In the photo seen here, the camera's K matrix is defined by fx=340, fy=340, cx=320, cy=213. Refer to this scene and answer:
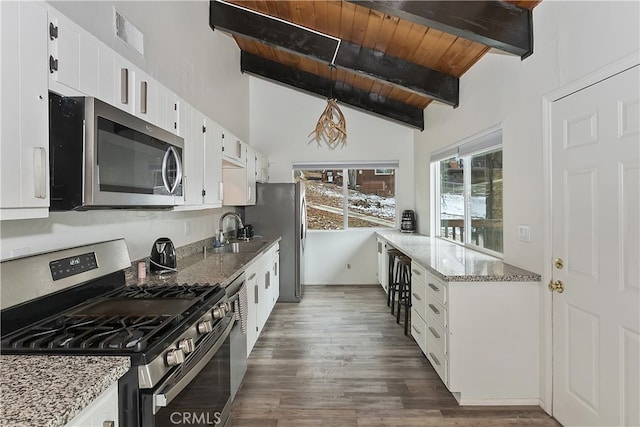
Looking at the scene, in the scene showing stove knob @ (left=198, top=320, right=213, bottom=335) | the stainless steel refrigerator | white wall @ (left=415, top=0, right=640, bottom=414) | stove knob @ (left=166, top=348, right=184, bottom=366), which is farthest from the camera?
the stainless steel refrigerator

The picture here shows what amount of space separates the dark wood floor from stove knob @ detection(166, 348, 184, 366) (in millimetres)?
1218

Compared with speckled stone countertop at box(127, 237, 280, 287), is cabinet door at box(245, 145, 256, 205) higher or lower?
higher

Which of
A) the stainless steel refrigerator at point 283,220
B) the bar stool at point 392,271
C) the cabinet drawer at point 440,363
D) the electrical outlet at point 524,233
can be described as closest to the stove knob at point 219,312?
the cabinet drawer at point 440,363

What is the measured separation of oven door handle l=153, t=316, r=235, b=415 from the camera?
3.73 ft

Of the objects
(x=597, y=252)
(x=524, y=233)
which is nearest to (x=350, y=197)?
(x=524, y=233)

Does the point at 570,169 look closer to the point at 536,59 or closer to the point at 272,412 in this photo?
the point at 536,59

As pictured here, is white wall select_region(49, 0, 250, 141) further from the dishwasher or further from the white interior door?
the white interior door

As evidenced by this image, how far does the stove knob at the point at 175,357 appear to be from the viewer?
4.01ft

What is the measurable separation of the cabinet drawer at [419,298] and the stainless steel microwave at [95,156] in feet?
7.47

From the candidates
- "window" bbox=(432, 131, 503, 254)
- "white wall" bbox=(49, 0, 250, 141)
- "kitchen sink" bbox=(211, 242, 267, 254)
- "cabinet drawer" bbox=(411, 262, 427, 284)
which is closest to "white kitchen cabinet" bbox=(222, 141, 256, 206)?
"kitchen sink" bbox=(211, 242, 267, 254)

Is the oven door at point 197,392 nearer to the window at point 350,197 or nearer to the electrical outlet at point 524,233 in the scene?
the electrical outlet at point 524,233

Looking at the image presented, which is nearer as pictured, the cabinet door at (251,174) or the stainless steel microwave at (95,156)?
the stainless steel microwave at (95,156)

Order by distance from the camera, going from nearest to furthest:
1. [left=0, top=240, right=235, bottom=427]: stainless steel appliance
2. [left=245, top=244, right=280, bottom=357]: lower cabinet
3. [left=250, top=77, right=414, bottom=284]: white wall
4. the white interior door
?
[left=0, top=240, right=235, bottom=427]: stainless steel appliance
the white interior door
[left=245, top=244, right=280, bottom=357]: lower cabinet
[left=250, top=77, right=414, bottom=284]: white wall

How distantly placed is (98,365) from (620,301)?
227 centimetres
